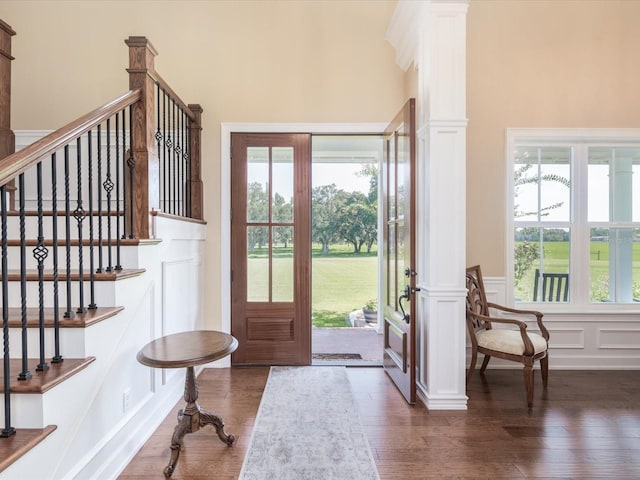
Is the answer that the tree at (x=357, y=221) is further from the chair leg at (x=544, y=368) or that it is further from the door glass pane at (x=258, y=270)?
the chair leg at (x=544, y=368)

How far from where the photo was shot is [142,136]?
7.37ft

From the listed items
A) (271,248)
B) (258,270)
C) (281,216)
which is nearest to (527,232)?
(281,216)

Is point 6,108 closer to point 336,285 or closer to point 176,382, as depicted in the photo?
point 176,382

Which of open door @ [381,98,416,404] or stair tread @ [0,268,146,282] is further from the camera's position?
open door @ [381,98,416,404]

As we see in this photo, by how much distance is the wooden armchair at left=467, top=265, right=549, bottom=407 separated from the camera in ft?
8.97

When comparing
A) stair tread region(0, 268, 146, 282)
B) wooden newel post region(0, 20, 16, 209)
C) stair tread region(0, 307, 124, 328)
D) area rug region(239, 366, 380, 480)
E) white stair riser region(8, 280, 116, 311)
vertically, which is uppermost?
wooden newel post region(0, 20, 16, 209)

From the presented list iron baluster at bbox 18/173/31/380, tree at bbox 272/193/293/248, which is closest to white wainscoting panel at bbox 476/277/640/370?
tree at bbox 272/193/293/248

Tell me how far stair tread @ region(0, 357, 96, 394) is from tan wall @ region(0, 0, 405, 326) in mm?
1923

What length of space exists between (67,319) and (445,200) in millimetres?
2420

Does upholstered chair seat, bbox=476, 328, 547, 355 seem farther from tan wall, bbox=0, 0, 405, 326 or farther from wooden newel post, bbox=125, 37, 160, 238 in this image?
wooden newel post, bbox=125, 37, 160, 238

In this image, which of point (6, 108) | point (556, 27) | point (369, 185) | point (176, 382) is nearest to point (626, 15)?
point (556, 27)

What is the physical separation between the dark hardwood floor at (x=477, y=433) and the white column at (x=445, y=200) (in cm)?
28

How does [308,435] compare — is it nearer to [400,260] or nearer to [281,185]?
[400,260]

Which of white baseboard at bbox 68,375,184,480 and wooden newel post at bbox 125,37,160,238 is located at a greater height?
wooden newel post at bbox 125,37,160,238
